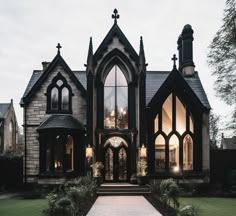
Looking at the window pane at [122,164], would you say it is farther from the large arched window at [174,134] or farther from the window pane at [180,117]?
the window pane at [180,117]

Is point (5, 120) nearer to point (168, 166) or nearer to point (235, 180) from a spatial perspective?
point (168, 166)

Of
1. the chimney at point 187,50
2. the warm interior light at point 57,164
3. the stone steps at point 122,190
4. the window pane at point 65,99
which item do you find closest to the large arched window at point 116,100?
the window pane at point 65,99

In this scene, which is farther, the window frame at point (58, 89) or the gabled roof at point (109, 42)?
the window frame at point (58, 89)

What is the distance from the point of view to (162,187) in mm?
14766

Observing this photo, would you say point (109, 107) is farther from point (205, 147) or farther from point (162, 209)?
point (162, 209)

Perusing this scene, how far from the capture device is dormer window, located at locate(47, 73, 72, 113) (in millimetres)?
24972

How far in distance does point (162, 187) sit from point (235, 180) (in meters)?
10.8

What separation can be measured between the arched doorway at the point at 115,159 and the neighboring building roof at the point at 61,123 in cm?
226

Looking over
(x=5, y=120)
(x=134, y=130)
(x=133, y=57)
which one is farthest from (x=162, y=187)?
(x=5, y=120)

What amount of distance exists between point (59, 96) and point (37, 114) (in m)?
2.02

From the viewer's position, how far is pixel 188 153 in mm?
24719

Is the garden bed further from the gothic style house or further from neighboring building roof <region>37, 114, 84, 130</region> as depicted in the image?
neighboring building roof <region>37, 114, 84, 130</region>

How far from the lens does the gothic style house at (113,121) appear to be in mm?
23844

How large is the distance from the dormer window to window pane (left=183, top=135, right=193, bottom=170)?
26.3 ft
